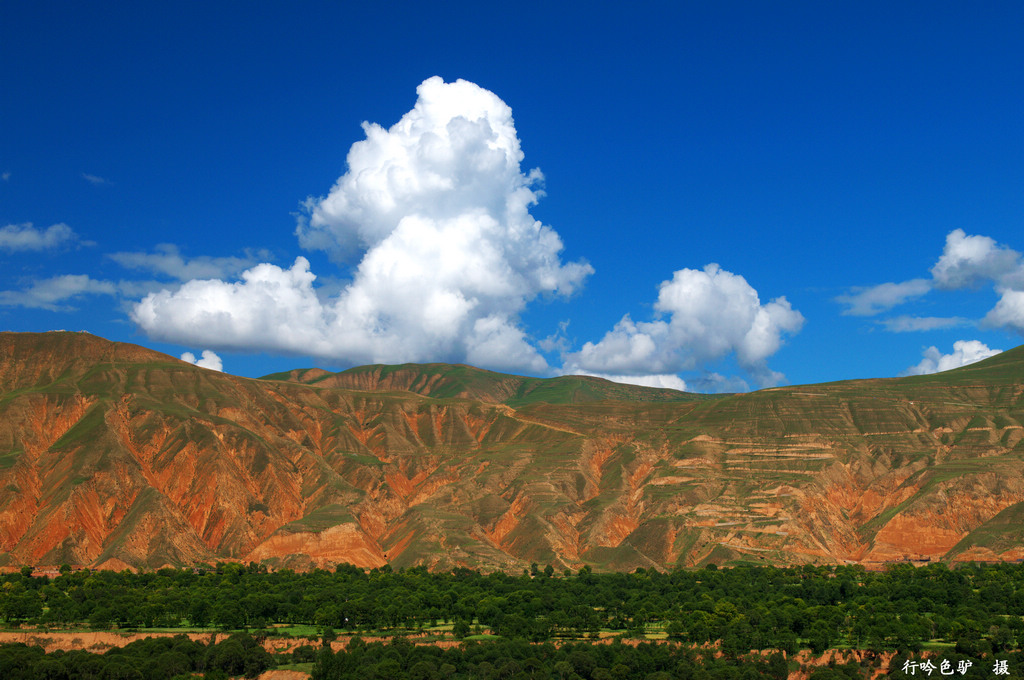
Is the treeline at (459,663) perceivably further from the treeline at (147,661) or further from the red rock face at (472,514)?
the red rock face at (472,514)

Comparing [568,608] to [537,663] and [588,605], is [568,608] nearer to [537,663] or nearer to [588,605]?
[588,605]

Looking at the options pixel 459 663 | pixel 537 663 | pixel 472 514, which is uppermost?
pixel 472 514

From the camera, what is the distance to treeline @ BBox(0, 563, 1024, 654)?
99062mm

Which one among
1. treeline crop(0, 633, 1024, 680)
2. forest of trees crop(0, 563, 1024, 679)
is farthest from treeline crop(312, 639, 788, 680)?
forest of trees crop(0, 563, 1024, 679)

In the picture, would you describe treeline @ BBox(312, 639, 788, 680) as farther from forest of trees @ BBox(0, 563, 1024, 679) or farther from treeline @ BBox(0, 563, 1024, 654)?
treeline @ BBox(0, 563, 1024, 654)

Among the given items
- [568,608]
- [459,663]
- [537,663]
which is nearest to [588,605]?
[568,608]

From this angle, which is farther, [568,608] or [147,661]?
[568,608]

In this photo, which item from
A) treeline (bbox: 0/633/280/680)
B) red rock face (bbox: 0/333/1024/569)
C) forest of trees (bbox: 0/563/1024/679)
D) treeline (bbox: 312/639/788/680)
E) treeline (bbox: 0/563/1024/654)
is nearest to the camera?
treeline (bbox: 0/633/280/680)

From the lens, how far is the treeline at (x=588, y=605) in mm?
99062

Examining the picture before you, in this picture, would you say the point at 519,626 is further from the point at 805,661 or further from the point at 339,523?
the point at 339,523

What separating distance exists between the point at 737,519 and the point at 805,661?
297 feet

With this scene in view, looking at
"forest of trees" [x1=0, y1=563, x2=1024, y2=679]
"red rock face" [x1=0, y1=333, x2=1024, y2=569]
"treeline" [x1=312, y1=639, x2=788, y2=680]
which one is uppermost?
"red rock face" [x1=0, y1=333, x2=1024, y2=569]

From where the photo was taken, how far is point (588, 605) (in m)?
116

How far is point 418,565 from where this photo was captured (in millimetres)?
164375
